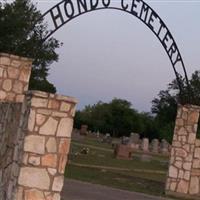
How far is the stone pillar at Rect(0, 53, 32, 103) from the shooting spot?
1454 centimetres

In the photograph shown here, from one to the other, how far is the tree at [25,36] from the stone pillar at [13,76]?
96cm

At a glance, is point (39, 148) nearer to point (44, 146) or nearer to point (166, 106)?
point (44, 146)

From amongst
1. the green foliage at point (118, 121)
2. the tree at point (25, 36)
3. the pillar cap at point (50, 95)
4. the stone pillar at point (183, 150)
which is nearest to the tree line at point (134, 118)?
the green foliage at point (118, 121)

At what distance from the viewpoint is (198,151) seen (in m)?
19.4

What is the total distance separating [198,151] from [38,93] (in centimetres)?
1126

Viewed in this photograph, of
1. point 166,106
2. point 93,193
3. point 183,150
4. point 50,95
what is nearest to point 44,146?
point 50,95

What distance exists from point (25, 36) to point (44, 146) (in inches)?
359

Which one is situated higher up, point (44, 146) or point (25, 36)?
point (25, 36)

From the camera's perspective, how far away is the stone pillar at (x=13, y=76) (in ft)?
47.7

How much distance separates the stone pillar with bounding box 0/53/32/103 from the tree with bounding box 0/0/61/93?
96cm

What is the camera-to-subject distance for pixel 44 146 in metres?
8.97

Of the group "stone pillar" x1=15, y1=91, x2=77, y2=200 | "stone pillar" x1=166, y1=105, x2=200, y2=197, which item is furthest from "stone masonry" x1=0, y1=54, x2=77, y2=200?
"stone pillar" x1=166, y1=105, x2=200, y2=197

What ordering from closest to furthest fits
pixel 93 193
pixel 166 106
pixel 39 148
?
pixel 39 148
pixel 93 193
pixel 166 106

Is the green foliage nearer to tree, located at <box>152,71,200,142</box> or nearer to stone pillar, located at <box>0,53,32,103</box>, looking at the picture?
tree, located at <box>152,71,200,142</box>
